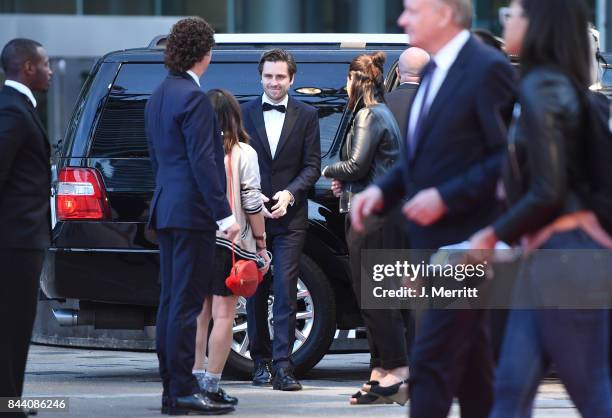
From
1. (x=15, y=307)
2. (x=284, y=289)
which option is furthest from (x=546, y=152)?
(x=284, y=289)

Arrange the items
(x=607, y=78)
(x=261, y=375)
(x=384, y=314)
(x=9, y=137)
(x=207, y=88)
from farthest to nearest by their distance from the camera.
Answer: (x=607, y=78)
(x=207, y=88)
(x=261, y=375)
(x=384, y=314)
(x=9, y=137)

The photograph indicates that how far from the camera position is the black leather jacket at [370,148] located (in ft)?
26.0

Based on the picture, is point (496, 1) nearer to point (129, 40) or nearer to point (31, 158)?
point (129, 40)

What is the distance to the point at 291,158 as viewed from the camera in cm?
888

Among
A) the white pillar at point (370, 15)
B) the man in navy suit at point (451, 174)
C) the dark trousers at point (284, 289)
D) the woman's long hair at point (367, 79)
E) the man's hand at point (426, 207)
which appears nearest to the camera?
the man's hand at point (426, 207)

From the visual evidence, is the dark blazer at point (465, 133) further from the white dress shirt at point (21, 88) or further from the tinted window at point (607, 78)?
the tinted window at point (607, 78)

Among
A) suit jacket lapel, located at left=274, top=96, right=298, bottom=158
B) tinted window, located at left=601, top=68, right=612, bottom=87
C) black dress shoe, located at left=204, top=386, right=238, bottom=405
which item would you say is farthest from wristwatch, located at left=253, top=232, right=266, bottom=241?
tinted window, located at left=601, top=68, right=612, bottom=87

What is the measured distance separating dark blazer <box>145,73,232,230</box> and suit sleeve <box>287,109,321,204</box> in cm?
146

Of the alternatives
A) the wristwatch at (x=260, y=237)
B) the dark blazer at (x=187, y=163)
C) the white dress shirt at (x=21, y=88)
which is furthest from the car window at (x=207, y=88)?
the white dress shirt at (x=21, y=88)

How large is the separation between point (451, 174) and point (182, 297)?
8.63ft

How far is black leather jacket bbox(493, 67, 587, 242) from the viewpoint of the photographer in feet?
13.8

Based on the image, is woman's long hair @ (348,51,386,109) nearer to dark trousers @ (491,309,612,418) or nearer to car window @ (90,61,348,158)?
car window @ (90,61,348,158)

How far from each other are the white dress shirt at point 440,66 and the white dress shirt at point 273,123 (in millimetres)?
3825

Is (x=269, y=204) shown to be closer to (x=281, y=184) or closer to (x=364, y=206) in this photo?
(x=281, y=184)
